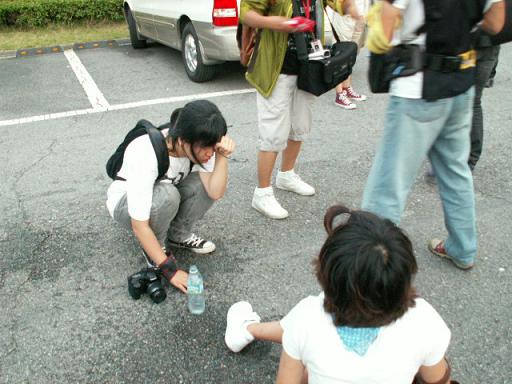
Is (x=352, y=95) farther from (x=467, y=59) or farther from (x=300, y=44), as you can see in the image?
(x=467, y=59)

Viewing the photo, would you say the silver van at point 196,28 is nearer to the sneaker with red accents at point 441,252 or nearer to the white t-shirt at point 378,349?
the sneaker with red accents at point 441,252

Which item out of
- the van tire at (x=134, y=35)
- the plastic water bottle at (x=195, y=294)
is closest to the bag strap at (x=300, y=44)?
the plastic water bottle at (x=195, y=294)

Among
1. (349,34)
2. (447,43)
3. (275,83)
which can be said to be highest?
(447,43)

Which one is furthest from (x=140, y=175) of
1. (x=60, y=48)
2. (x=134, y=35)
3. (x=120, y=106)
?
(x=60, y=48)

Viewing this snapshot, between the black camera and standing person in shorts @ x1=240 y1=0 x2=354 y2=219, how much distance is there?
936 mm

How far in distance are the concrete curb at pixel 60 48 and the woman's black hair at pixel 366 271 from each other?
283 inches

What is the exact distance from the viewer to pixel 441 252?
2699mm

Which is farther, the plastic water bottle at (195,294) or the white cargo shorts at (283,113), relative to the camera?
the white cargo shorts at (283,113)

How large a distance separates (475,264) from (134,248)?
1.90 m

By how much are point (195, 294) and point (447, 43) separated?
1544 millimetres

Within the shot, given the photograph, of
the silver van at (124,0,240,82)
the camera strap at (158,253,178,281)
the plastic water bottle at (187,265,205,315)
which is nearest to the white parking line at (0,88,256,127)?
the silver van at (124,0,240,82)

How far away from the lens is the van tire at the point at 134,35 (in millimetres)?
7387

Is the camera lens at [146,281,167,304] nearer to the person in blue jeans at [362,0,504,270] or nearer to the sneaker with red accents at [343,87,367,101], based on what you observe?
the person in blue jeans at [362,0,504,270]

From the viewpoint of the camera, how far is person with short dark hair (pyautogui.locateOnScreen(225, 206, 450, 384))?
125 centimetres
